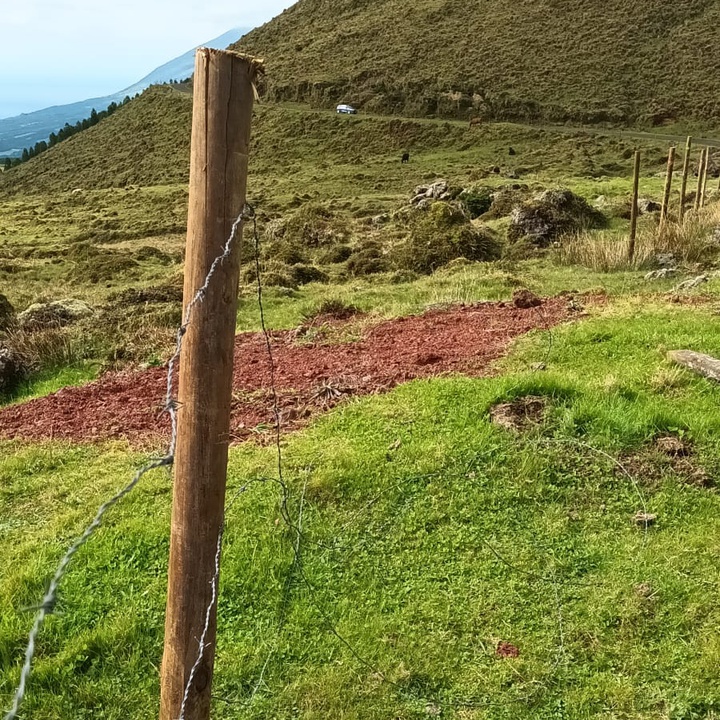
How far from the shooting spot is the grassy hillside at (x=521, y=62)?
49.5 meters

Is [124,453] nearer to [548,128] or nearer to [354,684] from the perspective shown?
[354,684]

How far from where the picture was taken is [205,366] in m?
2.38

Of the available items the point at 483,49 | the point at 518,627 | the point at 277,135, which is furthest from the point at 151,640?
the point at 483,49

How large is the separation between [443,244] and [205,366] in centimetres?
1544

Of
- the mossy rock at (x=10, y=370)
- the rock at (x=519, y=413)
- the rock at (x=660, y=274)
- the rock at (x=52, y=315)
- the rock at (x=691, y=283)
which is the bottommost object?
the rock at (x=660, y=274)

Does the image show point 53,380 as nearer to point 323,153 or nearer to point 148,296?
point 148,296

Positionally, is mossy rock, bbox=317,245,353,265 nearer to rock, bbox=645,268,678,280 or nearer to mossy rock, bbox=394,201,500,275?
mossy rock, bbox=394,201,500,275

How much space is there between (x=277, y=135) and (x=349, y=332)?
159 ft

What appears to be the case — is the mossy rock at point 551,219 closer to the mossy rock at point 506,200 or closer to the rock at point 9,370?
the mossy rock at point 506,200

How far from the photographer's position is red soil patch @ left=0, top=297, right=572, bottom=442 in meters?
6.84

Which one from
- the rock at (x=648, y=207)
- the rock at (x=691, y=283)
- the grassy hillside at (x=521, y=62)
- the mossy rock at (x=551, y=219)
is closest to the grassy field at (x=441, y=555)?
the rock at (x=691, y=283)

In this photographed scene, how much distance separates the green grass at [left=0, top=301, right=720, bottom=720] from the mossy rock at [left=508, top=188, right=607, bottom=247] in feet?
41.3

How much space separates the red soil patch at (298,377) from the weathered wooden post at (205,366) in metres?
3.70

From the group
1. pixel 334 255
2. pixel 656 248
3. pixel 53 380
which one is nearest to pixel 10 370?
pixel 53 380
